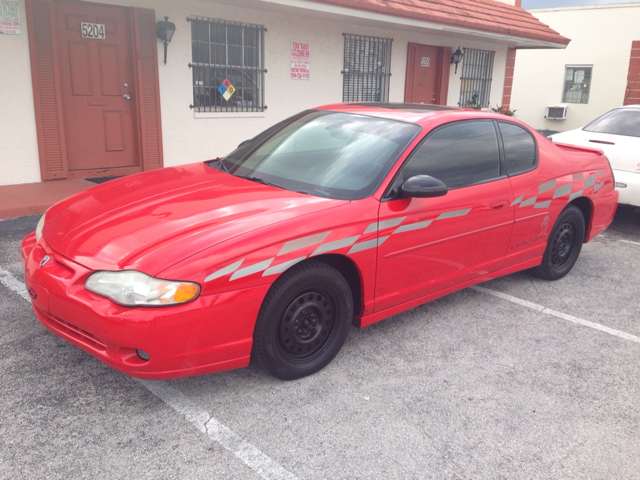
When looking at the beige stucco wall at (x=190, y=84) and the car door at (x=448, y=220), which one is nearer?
the car door at (x=448, y=220)

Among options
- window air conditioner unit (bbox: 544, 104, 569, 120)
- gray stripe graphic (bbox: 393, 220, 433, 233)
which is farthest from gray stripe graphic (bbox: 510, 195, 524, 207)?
window air conditioner unit (bbox: 544, 104, 569, 120)

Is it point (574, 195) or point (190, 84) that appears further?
point (190, 84)

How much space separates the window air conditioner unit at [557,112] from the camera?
19.5 metres

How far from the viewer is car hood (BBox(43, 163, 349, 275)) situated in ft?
8.67

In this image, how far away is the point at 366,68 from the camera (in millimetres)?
10820

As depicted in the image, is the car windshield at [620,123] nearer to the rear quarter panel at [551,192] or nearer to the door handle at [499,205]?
the rear quarter panel at [551,192]

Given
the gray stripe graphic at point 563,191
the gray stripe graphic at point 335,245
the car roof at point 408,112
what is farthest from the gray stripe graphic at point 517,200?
the gray stripe graphic at point 335,245

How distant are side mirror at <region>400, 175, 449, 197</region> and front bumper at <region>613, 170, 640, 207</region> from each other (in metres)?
4.31

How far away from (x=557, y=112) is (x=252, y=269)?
19.6m

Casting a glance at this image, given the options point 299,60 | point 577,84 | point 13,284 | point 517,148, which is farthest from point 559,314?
point 577,84

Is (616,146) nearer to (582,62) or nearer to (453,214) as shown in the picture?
(453,214)

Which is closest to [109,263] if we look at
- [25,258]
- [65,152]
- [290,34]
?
[25,258]

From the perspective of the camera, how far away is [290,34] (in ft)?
30.7

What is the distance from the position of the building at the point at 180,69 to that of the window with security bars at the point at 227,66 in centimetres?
2
